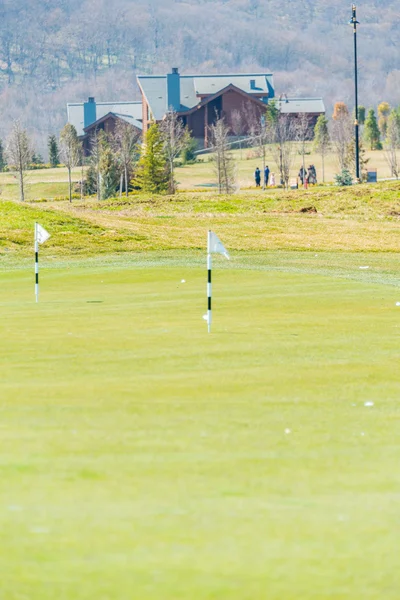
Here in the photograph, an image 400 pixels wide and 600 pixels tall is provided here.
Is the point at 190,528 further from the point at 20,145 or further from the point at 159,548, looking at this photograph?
the point at 20,145

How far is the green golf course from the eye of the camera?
5504 mm

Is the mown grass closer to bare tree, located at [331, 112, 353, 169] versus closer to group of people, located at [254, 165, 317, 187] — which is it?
group of people, located at [254, 165, 317, 187]

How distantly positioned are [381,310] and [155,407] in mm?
7785

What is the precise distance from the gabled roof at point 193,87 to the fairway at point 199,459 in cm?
11627

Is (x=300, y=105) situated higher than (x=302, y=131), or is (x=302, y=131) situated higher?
(x=300, y=105)

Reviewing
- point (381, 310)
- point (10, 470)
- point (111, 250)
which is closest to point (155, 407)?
point (10, 470)

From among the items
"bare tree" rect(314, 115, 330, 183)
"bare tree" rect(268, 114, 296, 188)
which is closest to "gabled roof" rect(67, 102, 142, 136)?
"bare tree" rect(268, 114, 296, 188)

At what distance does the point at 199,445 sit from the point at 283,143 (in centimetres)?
8859

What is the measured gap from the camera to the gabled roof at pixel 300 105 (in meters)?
136

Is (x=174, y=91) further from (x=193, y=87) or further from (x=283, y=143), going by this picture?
(x=283, y=143)

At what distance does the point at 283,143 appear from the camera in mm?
95062

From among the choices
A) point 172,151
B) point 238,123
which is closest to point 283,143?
point 172,151

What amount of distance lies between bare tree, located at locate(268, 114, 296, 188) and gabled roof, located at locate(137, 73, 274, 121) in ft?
27.0

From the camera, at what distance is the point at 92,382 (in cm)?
1033
